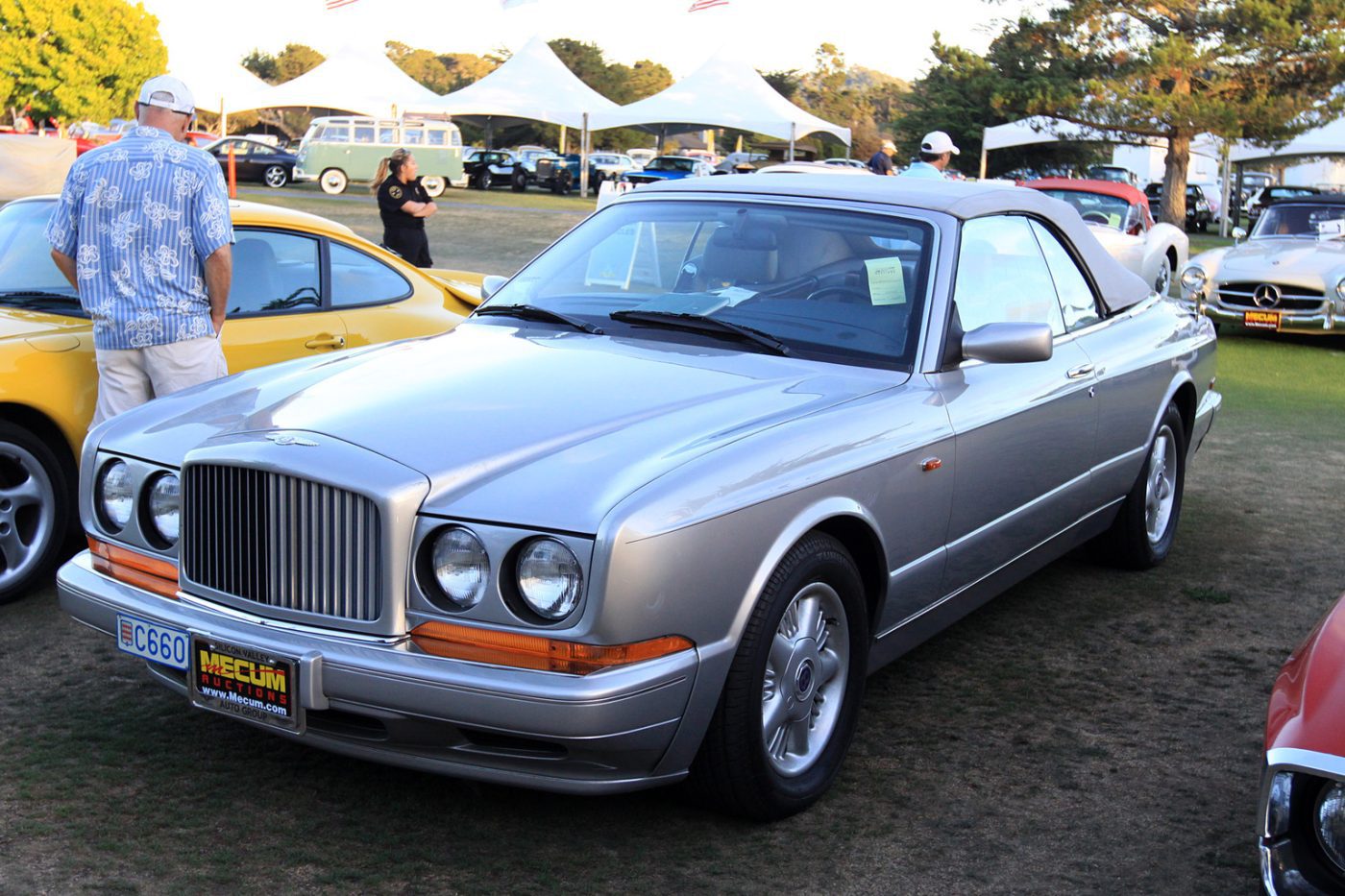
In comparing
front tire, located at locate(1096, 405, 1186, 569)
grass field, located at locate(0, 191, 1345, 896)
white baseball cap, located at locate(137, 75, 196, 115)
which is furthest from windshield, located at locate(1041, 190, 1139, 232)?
white baseball cap, located at locate(137, 75, 196, 115)

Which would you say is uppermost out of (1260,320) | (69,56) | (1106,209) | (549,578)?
(69,56)

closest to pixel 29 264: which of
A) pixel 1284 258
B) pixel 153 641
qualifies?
pixel 153 641

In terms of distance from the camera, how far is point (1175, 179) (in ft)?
113

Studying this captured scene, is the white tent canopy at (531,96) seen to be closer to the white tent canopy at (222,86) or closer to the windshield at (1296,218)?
the white tent canopy at (222,86)

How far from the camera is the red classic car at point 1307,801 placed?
2395 mm

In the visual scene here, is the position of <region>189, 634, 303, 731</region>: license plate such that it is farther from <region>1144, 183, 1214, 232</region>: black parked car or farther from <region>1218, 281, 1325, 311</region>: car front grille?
<region>1144, 183, 1214, 232</region>: black parked car

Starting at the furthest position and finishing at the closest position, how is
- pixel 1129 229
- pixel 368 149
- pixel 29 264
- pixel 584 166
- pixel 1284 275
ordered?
pixel 584 166, pixel 368 149, pixel 1129 229, pixel 1284 275, pixel 29 264

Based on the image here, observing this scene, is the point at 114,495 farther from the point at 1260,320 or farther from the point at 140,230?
the point at 1260,320

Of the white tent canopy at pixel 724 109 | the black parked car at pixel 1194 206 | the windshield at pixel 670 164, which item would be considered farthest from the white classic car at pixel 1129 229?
the black parked car at pixel 1194 206

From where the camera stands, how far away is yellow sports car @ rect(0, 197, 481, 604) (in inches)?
195

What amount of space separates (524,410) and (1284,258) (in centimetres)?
1187

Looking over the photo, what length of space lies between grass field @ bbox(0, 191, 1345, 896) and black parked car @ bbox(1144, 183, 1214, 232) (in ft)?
135

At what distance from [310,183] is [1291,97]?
29430 millimetres

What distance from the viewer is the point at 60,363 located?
5.07 metres
